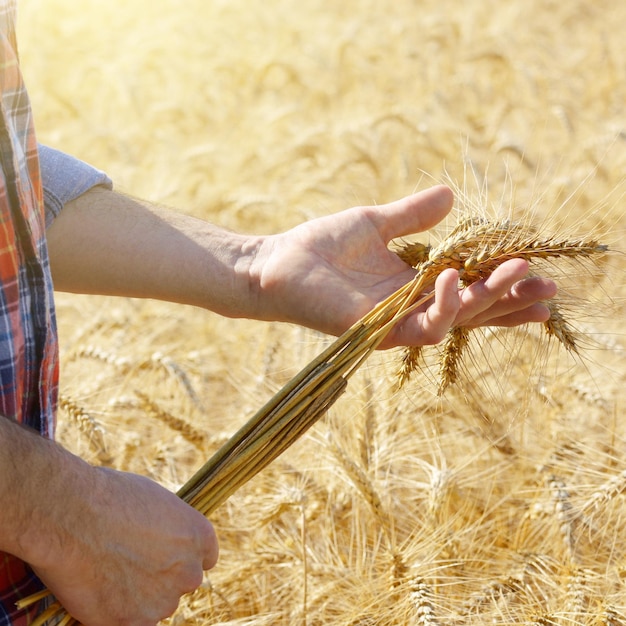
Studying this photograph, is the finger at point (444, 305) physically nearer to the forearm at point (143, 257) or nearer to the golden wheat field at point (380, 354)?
the golden wheat field at point (380, 354)

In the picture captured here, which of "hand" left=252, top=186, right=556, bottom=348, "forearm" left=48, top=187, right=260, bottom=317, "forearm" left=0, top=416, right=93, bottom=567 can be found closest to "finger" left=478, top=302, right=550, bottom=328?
"hand" left=252, top=186, right=556, bottom=348

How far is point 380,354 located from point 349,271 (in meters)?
0.18

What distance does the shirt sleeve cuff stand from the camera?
3.46 ft

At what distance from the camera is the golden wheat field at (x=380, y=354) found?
1.17m

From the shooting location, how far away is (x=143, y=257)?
1.08 meters

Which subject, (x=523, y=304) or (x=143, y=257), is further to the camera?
(x=143, y=257)

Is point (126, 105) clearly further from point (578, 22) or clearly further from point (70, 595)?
point (70, 595)

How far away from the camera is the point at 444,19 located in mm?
4977

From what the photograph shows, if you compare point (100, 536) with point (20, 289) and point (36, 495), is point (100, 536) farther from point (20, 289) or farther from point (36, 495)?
point (20, 289)

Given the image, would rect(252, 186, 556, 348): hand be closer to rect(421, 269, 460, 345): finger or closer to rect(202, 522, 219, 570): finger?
rect(421, 269, 460, 345): finger

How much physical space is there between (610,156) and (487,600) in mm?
1925

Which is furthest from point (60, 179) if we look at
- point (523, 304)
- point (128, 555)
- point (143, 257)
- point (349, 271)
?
point (523, 304)

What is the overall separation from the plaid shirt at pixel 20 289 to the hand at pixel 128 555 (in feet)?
0.30

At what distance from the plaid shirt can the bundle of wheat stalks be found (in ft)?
0.19
